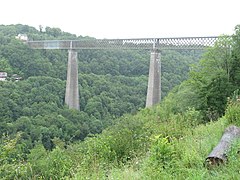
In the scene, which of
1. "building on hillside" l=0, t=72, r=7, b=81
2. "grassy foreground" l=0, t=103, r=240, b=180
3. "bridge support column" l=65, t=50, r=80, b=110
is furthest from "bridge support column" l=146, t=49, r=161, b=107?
"grassy foreground" l=0, t=103, r=240, b=180

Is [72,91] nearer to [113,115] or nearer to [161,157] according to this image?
[113,115]

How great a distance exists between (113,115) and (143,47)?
29.6 ft

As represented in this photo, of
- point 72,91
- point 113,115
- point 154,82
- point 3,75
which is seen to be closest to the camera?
point 154,82

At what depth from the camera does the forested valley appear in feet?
15.6

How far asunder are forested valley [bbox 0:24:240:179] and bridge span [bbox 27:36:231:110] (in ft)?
4.22

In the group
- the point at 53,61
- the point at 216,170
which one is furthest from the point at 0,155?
the point at 53,61

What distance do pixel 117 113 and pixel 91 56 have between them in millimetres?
16966

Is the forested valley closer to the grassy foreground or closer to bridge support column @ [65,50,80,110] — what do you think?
the grassy foreground

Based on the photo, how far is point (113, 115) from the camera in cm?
3884

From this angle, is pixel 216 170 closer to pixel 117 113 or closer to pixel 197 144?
pixel 197 144

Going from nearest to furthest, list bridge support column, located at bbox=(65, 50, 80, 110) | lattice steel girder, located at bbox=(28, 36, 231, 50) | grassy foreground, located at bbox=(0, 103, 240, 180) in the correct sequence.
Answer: grassy foreground, located at bbox=(0, 103, 240, 180) → lattice steel girder, located at bbox=(28, 36, 231, 50) → bridge support column, located at bbox=(65, 50, 80, 110)

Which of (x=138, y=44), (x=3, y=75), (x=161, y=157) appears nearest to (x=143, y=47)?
(x=138, y=44)

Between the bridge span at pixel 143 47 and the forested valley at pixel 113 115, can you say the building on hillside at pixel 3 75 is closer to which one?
the forested valley at pixel 113 115

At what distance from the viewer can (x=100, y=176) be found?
445 centimetres
